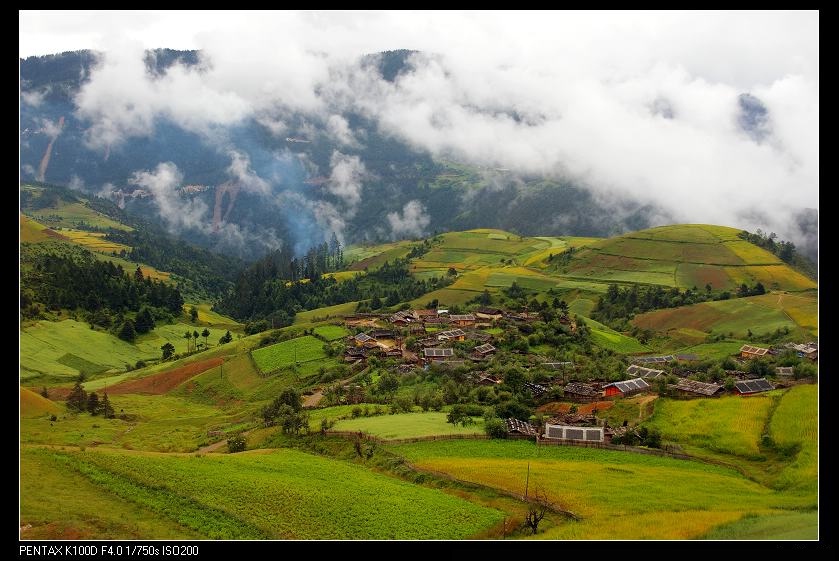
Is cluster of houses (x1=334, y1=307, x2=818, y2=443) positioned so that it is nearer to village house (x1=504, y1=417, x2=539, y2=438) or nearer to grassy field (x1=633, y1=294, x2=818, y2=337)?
village house (x1=504, y1=417, x2=539, y2=438)

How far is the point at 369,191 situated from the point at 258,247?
3855 cm

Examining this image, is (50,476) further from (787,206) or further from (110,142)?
(110,142)

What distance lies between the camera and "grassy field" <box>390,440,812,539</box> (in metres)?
15.4

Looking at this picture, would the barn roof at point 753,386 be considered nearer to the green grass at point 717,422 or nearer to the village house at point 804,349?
the green grass at point 717,422

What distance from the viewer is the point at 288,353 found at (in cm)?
4347

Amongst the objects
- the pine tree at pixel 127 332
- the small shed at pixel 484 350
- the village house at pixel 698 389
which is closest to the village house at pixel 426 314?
the small shed at pixel 484 350

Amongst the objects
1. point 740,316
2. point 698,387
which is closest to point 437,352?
point 698,387

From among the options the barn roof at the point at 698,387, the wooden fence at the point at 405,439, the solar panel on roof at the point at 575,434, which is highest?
the barn roof at the point at 698,387

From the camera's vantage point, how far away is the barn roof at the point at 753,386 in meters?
28.2

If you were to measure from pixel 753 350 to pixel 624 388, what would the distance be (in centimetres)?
1275

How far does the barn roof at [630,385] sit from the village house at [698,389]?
Answer: 1141 mm

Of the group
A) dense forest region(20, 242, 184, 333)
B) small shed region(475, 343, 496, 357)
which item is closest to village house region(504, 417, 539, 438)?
small shed region(475, 343, 496, 357)

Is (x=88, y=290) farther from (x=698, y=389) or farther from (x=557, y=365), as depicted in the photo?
(x=698, y=389)

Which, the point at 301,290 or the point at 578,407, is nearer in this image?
the point at 578,407
